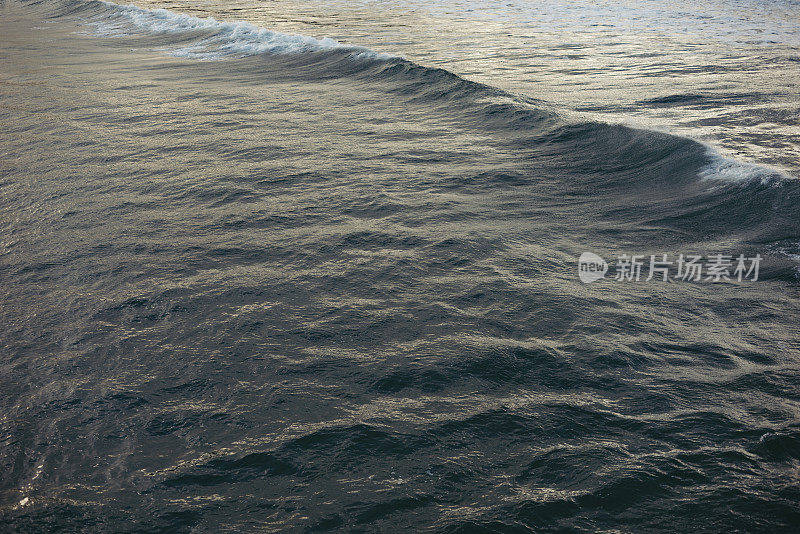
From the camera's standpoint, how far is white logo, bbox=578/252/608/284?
5699 millimetres

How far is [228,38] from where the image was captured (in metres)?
23.3

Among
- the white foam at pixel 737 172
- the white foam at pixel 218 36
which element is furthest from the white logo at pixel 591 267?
the white foam at pixel 218 36

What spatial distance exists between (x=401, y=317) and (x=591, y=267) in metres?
2.03

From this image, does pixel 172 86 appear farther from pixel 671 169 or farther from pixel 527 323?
pixel 527 323

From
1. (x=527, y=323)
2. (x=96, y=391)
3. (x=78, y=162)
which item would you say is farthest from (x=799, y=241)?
(x=78, y=162)

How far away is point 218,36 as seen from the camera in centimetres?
2391

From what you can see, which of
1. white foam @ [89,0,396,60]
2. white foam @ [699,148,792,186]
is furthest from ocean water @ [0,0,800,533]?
white foam @ [89,0,396,60]

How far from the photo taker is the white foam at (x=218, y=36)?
64.5ft

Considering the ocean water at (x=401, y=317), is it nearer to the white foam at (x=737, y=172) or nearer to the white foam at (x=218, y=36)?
the white foam at (x=737, y=172)

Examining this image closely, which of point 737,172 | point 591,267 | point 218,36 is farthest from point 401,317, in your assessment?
point 218,36

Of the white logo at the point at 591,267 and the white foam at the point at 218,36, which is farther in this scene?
the white foam at the point at 218,36

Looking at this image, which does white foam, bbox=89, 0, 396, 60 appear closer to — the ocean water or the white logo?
the ocean water

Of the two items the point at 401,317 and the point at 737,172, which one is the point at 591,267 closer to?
the point at 401,317

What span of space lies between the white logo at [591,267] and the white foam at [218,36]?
1244cm
